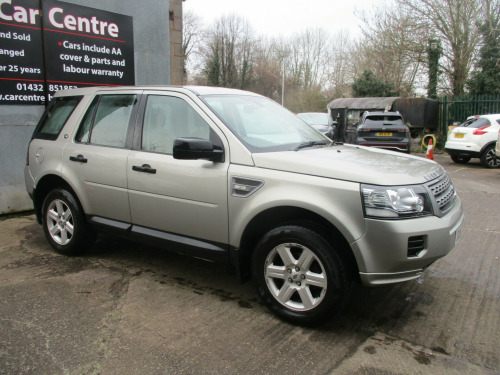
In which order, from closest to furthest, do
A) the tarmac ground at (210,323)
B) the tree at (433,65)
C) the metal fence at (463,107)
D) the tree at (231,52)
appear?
the tarmac ground at (210,323)
the metal fence at (463,107)
the tree at (433,65)
the tree at (231,52)

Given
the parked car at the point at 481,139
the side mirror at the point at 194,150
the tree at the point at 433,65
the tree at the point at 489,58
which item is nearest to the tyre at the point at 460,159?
the parked car at the point at 481,139

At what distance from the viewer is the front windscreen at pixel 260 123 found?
3.55 m

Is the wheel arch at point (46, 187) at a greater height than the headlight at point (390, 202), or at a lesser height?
lesser

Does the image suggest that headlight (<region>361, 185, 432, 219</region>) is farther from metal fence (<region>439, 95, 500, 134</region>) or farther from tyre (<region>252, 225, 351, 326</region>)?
metal fence (<region>439, 95, 500, 134</region>)

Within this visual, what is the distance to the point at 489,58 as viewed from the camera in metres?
21.1

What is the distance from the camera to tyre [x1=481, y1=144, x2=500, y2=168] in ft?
39.0

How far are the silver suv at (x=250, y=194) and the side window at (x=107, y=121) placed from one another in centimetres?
1

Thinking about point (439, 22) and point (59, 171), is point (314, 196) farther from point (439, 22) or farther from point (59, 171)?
point (439, 22)

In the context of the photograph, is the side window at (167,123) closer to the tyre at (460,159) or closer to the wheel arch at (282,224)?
the wheel arch at (282,224)

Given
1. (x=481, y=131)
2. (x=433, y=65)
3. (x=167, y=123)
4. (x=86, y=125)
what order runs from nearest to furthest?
(x=167, y=123), (x=86, y=125), (x=481, y=131), (x=433, y=65)

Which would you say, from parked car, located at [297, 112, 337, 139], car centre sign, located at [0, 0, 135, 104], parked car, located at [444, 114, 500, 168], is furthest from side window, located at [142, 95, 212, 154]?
parked car, located at [297, 112, 337, 139]

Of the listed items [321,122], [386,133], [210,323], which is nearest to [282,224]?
[210,323]

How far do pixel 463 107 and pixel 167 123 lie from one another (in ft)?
56.5

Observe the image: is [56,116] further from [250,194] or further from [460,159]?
[460,159]
